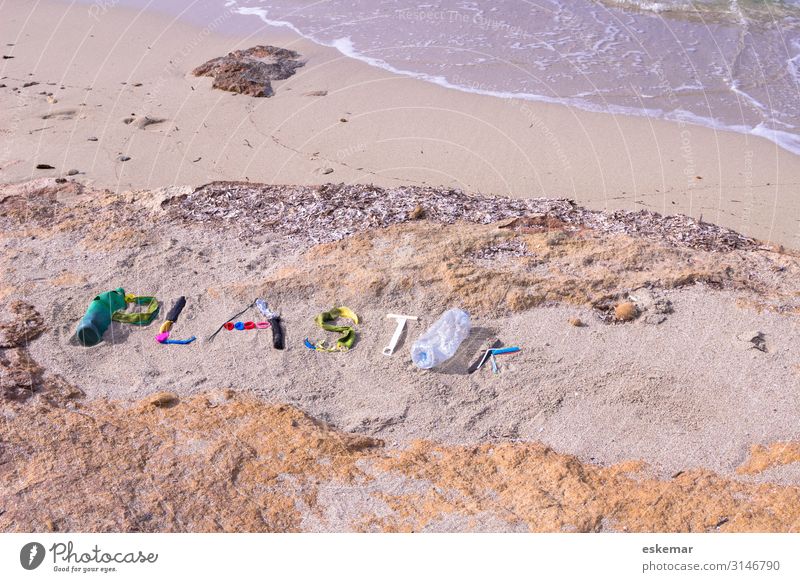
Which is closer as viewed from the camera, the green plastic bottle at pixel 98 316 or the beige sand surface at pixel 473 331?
the beige sand surface at pixel 473 331

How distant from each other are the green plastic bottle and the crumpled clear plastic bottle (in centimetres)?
198

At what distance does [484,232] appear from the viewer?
5.62 m

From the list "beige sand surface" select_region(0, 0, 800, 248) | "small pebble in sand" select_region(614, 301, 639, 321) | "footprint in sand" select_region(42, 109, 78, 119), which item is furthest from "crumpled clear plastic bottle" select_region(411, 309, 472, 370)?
"footprint in sand" select_region(42, 109, 78, 119)

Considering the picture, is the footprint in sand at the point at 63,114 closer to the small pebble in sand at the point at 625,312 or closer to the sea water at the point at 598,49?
the sea water at the point at 598,49

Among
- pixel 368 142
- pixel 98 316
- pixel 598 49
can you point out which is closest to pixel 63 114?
pixel 368 142

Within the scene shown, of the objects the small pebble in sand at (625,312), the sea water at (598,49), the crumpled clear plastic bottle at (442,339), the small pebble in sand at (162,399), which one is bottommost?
the small pebble in sand at (162,399)

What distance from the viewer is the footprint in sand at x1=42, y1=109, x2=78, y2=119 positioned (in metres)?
8.23

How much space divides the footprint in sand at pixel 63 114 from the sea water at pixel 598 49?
10.8ft

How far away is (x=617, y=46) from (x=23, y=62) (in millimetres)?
7626

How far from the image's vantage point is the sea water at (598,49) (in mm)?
8578

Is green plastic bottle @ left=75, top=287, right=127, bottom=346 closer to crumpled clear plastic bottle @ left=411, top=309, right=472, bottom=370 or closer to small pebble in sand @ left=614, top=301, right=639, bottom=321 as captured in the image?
crumpled clear plastic bottle @ left=411, top=309, right=472, bottom=370

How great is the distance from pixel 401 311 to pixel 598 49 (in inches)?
250

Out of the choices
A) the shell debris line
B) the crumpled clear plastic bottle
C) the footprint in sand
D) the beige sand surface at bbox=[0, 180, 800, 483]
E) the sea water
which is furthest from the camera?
the sea water

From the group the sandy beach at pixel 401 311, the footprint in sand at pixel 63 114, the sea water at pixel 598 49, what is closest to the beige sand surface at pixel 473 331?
the sandy beach at pixel 401 311
